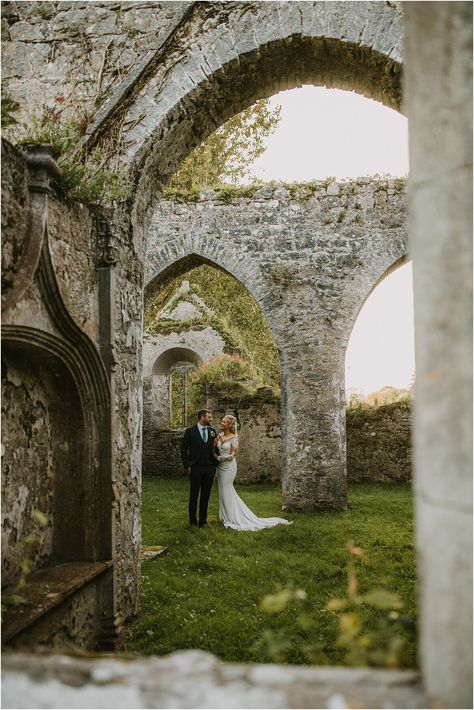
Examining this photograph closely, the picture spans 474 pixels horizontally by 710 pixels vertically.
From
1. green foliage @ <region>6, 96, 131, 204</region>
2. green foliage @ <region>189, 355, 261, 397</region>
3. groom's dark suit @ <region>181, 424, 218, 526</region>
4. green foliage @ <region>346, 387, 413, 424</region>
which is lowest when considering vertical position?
groom's dark suit @ <region>181, 424, 218, 526</region>

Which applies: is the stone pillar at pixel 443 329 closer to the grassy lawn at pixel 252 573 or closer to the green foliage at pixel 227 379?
the grassy lawn at pixel 252 573

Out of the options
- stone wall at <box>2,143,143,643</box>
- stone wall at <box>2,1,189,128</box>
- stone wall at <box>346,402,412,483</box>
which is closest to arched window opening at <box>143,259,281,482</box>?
stone wall at <box>346,402,412,483</box>

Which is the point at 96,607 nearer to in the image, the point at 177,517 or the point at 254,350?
the point at 177,517

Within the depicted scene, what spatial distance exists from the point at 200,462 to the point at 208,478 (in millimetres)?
245

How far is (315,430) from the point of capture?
9.30 metres

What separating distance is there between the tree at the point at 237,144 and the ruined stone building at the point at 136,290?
11.5m

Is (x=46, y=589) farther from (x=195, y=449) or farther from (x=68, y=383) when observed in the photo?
(x=195, y=449)

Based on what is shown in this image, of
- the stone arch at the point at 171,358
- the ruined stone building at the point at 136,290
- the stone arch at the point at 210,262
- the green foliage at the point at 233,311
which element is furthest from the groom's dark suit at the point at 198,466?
the green foliage at the point at 233,311

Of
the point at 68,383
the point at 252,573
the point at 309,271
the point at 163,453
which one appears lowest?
the point at 252,573

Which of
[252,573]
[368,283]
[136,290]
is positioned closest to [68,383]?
[136,290]

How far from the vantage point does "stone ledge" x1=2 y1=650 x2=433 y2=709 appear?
47.2 inches

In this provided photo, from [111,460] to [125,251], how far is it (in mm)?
1469

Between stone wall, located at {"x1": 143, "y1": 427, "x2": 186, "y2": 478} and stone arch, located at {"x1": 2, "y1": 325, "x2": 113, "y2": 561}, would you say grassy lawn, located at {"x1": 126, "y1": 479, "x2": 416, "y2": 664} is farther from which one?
stone wall, located at {"x1": 143, "y1": 427, "x2": 186, "y2": 478}

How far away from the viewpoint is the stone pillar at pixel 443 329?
3.83 feet
